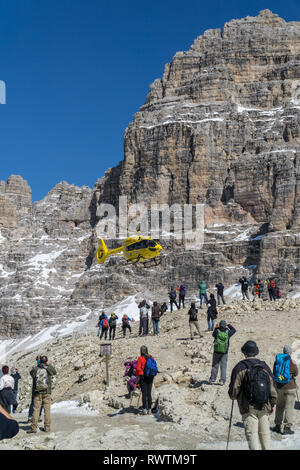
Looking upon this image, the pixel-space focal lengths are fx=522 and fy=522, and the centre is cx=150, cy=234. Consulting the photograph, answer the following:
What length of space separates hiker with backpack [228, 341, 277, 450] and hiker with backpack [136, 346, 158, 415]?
466cm

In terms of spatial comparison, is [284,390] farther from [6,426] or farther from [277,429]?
[6,426]

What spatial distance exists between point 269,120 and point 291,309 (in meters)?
80.7

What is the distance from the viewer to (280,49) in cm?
11156

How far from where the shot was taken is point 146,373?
12.9 m

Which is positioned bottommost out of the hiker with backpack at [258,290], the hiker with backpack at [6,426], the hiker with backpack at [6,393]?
the hiker with backpack at [6,393]

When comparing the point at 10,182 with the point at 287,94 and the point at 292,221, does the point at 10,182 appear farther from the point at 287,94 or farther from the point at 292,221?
the point at 292,221

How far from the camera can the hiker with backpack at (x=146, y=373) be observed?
508 inches

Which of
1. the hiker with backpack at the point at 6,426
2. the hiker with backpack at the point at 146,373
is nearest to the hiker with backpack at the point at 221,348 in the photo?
the hiker with backpack at the point at 146,373

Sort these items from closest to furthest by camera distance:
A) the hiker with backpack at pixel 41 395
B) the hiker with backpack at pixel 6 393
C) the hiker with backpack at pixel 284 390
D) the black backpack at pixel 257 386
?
1. the black backpack at pixel 257 386
2. the hiker with backpack at pixel 284 390
3. the hiker with backpack at pixel 41 395
4. the hiker with backpack at pixel 6 393

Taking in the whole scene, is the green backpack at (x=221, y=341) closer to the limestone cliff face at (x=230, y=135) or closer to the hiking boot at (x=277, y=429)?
the hiking boot at (x=277, y=429)

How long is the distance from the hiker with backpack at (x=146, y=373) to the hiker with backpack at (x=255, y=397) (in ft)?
15.3

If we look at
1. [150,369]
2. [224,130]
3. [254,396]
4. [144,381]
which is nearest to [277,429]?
[254,396]
